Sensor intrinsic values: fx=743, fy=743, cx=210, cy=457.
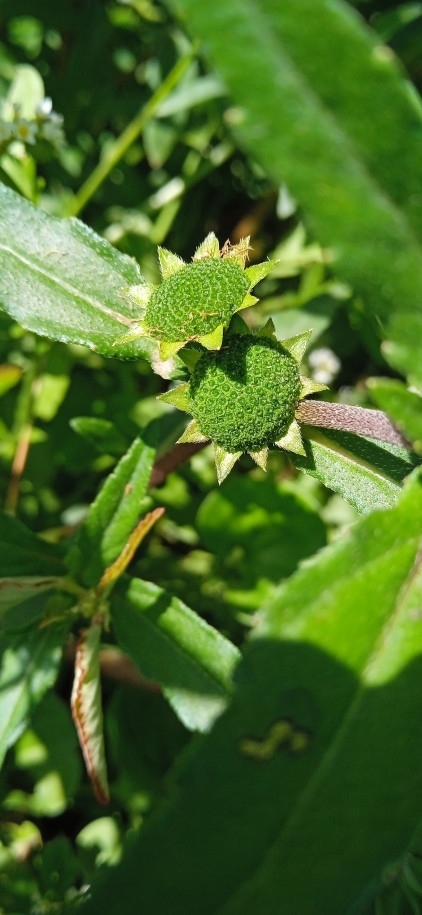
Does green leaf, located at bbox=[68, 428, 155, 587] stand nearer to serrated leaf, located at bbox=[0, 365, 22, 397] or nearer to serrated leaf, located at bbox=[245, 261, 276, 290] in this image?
serrated leaf, located at bbox=[245, 261, 276, 290]

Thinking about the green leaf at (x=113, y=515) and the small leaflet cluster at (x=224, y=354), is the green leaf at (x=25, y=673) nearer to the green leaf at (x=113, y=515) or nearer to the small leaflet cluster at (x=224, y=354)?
the green leaf at (x=113, y=515)

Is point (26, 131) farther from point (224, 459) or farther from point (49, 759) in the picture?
point (49, 759)

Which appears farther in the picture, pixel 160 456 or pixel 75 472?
pixel 75 472

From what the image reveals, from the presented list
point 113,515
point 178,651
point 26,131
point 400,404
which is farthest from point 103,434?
point 400,404

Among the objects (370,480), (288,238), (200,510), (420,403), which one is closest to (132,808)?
(200,510)

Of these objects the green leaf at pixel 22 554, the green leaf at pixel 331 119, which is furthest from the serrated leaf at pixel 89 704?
the green leaf at pixel 331 119

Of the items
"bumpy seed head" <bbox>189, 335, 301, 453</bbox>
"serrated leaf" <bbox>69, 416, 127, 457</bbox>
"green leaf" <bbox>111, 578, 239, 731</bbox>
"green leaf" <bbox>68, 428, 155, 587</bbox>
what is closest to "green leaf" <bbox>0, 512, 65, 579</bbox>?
"green leaf" <bbox>68, 428, 155, 587</bbox>

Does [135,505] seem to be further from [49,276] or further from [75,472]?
[75,472]
